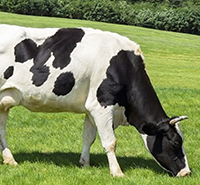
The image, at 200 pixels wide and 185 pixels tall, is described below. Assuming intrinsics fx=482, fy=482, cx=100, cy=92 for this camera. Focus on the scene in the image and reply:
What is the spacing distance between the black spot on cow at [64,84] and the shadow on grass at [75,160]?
48.8 inches

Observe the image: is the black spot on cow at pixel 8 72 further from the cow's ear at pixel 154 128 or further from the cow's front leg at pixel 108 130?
the cow's ear at pixel 154 128

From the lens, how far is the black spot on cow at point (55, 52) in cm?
709

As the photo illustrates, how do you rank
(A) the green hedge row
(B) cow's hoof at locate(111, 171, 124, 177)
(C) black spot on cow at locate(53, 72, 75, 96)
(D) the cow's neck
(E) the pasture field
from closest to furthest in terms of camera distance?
(E) the pasture field < (B) cow's hoof at locate(111, 171, 124, 177) < (C) black spot on cow at locate(53, 72, 75, 96) < (D) the cow's neck < (A) the green hedge row

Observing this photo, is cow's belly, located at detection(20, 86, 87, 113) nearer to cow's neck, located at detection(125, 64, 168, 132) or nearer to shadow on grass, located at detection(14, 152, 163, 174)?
cow's neck, located at detection(125, 64, 168, 132)

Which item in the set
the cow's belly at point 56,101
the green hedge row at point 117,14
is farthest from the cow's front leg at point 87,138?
the green hedge row at point 117,14

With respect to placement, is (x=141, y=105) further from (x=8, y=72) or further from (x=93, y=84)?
(x=8, y=72)

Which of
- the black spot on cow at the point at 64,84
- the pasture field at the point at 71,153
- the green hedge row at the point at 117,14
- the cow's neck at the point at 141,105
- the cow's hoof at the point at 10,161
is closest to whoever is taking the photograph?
the pasture field at the point at 71,153

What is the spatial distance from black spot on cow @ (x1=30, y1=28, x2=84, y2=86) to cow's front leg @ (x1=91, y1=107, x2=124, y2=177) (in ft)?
2.92

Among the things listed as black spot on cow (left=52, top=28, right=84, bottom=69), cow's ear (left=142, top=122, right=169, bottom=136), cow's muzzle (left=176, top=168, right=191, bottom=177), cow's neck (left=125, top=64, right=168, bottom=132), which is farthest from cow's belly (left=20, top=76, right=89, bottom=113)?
cow's muzzle (left=176, top=168, right=191, bottom=177)

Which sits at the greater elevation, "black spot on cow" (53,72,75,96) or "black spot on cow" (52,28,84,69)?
"black spot on cow" (52,28,84,69)

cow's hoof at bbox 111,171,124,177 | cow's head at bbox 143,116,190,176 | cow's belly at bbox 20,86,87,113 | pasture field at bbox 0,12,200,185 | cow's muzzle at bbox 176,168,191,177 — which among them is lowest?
pasture field at bbox 0,12,200,185

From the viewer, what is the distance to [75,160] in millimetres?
7914

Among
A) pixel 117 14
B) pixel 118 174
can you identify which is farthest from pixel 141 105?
pixel 117 14

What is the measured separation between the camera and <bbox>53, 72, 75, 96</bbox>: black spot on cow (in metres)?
7.03
